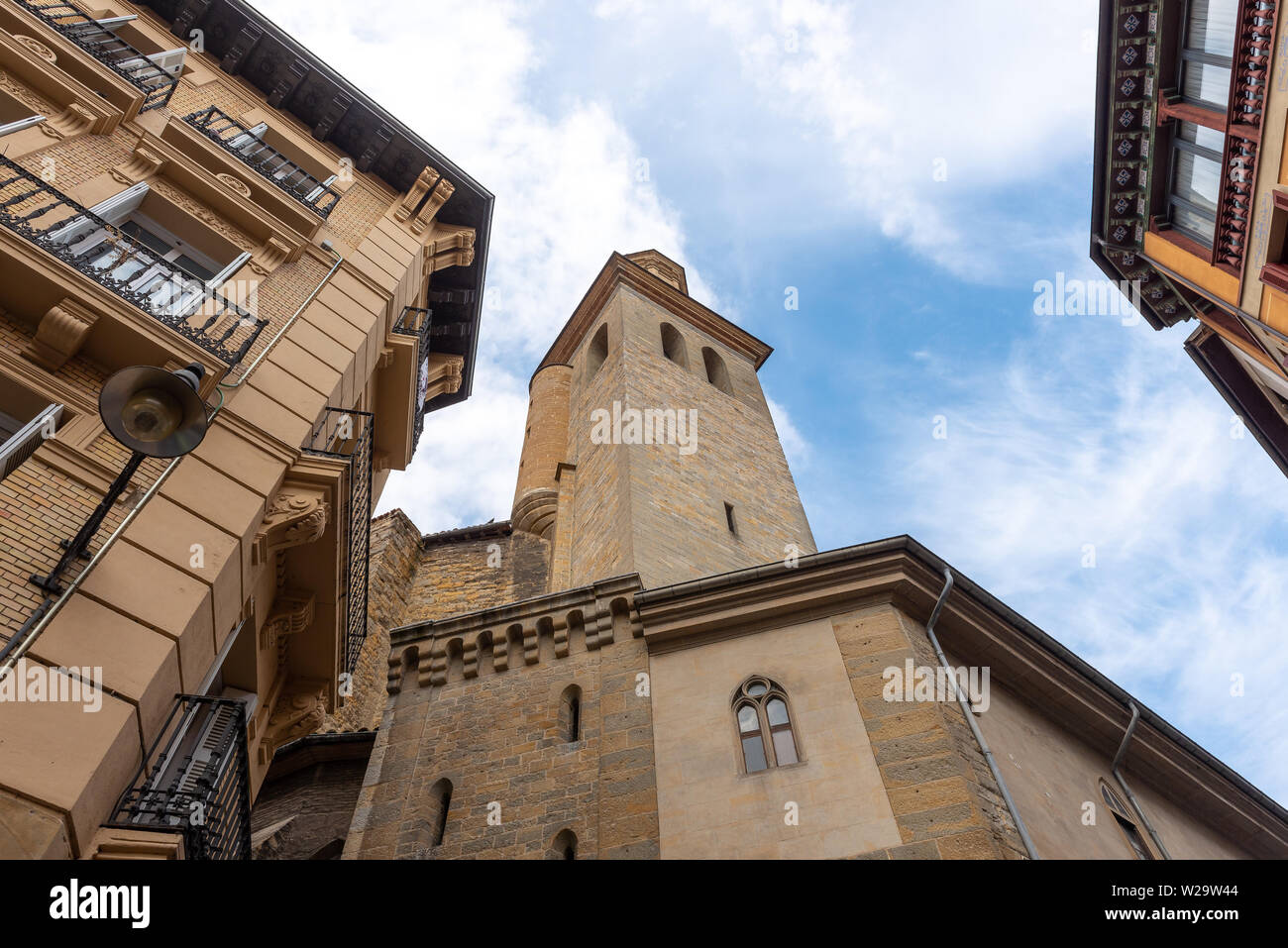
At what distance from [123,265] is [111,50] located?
17.8 feet

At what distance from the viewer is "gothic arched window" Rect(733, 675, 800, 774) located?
34.5ft

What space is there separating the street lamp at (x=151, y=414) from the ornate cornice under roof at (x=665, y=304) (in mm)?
23776

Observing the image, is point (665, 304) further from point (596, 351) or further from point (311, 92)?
point (311, 92)

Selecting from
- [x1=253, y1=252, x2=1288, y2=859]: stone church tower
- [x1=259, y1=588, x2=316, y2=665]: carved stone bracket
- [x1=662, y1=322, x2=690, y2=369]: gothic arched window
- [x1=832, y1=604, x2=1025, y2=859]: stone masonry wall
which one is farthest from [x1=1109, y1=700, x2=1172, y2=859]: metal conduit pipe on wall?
[x1=662, y1=322, x2=690, y2=369]: gothic arched window

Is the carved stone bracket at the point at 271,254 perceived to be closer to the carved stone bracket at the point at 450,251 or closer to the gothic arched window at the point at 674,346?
the carved stone bracket at the point at 450,251

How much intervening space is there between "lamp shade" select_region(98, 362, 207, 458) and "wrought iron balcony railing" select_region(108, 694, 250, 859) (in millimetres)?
2086

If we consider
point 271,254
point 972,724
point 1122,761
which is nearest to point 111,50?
point 271,254

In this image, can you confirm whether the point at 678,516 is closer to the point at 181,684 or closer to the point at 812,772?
the point at 812,772

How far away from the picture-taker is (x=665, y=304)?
29828 mm

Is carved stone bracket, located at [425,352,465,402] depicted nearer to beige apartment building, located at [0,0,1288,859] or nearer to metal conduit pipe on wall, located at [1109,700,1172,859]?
beige apartment building, located at [0,0,1288,859]
